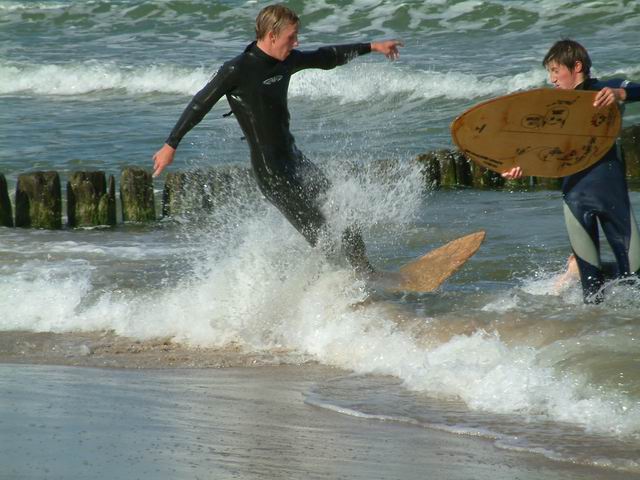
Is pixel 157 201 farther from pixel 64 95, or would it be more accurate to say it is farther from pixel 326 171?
pixel 64 95

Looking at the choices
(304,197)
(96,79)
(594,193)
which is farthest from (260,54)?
(96,79)

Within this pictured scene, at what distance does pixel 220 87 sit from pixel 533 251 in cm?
358

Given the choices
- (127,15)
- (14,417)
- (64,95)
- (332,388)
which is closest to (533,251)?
(332,388)

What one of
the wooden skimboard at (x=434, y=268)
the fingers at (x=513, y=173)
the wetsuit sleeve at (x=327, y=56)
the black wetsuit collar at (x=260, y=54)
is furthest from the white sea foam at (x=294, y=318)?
the black wetsuit collar at (x=260, y=54)

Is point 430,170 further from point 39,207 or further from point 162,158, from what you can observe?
point 162,158

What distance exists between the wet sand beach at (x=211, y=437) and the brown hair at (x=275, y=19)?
2213 millimetres

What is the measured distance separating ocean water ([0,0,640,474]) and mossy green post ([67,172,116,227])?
0.28 meters

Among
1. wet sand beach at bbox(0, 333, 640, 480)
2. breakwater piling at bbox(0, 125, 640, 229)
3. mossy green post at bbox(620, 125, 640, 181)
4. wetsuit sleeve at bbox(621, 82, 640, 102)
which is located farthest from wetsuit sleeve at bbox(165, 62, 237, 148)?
mossy green post at bbox(620, 125, 640, 181)

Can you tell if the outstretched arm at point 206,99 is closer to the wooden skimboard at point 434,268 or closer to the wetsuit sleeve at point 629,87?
the wooden skimboard at point 434,268

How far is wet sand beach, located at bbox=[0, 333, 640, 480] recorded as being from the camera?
4.65 meters

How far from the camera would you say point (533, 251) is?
1034cm

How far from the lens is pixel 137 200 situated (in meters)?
13.2

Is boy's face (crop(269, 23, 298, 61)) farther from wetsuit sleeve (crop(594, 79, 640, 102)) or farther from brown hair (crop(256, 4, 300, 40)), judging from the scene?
wetsuit sleeve (crop(594, 79, 640, 102))

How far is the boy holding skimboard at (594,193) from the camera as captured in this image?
7.13 metres
